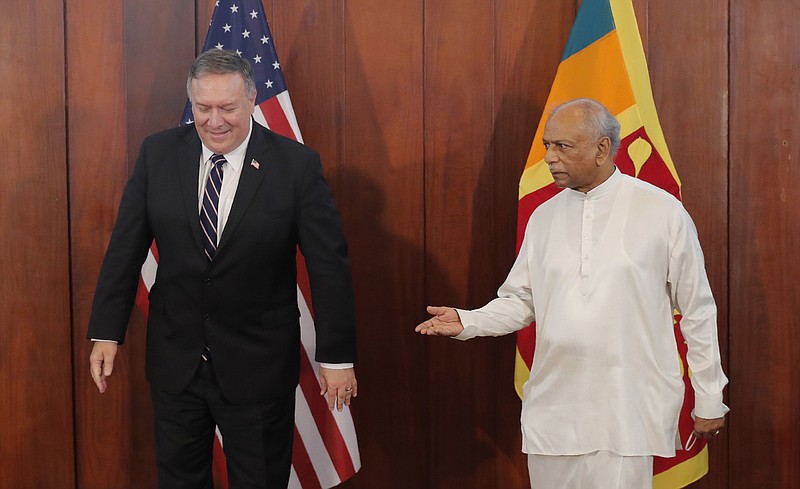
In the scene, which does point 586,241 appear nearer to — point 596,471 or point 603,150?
A: point 603,150

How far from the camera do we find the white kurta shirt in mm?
1920

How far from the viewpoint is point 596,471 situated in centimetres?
195

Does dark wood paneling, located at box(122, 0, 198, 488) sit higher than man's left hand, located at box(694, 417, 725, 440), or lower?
higher

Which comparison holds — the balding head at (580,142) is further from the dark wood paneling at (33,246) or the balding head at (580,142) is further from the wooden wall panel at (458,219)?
the dark wood paneling at (33,246)

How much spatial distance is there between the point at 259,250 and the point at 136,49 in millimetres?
1208

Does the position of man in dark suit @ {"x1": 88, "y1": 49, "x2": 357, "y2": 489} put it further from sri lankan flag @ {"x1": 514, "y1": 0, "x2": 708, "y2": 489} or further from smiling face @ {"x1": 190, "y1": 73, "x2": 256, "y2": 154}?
sri lankan flag @ {"x1": 514, "y1": 0, "x2": 708, "y2": 489}

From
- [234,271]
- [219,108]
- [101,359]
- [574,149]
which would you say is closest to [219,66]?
[219,108]

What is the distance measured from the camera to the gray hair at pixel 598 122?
6.33ft


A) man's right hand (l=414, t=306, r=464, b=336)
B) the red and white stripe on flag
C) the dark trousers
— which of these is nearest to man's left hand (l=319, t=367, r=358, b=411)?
the dark trousers

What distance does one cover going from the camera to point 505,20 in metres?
2.88

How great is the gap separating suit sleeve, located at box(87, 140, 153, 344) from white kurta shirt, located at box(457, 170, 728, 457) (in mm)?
1073

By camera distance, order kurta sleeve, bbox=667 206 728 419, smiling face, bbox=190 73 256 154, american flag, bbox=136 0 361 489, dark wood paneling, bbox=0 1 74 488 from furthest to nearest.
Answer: dark wood paneling, bbox=0 1 74 488 → american flag, bbox=136 0 361 489 → smiling face, bbox=190 73 256 154 → kurta sleeve, bbox=667 206 728 419

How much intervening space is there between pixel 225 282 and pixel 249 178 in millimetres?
276

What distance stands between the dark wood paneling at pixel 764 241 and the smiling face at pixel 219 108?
5.90 ft
